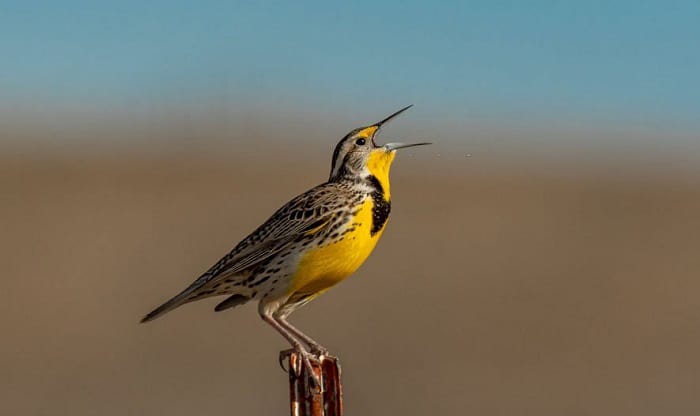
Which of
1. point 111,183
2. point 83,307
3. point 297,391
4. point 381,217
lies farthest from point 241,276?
point 111,183

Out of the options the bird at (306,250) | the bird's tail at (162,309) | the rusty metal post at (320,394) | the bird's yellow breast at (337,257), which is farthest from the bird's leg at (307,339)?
the rusty metal post at (320,394)

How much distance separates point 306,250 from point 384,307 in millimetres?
8712

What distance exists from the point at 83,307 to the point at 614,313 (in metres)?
5.27

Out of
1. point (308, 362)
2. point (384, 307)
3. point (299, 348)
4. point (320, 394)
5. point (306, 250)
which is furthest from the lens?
point (384, 307)

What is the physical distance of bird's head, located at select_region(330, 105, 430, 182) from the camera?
4.97 m

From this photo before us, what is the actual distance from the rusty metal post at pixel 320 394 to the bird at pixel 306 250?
0.74m

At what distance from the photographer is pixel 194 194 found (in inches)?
759

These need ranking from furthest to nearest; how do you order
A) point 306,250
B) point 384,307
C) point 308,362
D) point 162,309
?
point 384,307
point 306,250
point 162,309
point 308,362

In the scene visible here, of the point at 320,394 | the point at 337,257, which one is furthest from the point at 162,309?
the point at 320,394

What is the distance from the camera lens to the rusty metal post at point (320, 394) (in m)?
3.52

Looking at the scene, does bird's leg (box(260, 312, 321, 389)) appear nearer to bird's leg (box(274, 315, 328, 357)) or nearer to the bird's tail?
bird's leg (box(274, 315, 328, 357))

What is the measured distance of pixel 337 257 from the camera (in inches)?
182

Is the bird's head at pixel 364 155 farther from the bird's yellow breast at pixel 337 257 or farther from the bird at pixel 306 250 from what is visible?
the bird's yellow breast at pixel 337 257

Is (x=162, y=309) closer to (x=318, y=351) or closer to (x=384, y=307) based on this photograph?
(x=318, y=351)
